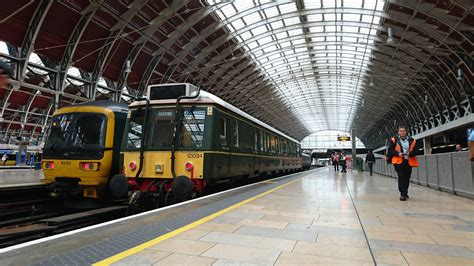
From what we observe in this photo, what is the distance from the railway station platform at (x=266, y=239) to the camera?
314cm

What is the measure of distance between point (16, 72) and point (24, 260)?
18279 mm

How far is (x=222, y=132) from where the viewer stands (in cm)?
859

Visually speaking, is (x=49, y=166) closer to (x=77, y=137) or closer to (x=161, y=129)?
(x=77, y=137)

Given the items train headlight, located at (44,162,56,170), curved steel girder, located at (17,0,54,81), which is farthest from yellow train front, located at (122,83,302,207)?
curved steel girder, located at (17,0,54,81)

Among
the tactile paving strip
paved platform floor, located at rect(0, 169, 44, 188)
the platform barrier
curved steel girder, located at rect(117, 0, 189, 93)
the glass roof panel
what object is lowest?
the tactile paving strip

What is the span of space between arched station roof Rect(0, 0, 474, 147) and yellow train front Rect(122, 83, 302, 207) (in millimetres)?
11216

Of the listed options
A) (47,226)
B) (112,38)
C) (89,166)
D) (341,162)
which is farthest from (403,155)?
(341,162)

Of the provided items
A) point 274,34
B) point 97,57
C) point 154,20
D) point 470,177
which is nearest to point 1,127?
point 97,57

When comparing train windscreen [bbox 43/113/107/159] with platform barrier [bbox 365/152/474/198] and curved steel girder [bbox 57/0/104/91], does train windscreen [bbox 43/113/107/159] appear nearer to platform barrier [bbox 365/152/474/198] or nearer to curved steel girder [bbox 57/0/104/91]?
platform barrier [bbox 365/152/474/198]

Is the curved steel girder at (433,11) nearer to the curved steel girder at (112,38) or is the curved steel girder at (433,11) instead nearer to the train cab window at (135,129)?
the curved steel girder at (112,38)

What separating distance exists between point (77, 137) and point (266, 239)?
6.96 meters

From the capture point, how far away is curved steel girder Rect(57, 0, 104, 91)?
59.2ft

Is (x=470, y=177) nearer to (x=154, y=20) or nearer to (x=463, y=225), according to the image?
(x=463, y=225)

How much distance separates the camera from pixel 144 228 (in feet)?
14.4
